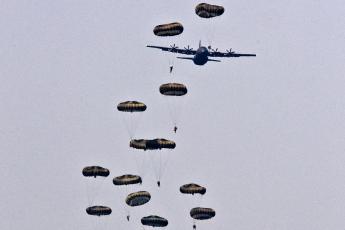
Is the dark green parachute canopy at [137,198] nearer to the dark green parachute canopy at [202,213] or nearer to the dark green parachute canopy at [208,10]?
the dark green parachute canopy at [202,213]

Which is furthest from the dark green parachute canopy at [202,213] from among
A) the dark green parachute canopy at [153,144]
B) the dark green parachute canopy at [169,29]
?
the dark green parachute canopy at [169,29]

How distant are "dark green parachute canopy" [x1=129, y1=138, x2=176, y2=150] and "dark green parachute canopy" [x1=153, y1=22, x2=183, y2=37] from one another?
591 inches

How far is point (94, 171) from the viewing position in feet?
347

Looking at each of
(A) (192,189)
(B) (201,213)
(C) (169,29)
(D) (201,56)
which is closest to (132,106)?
(C) (169,29)

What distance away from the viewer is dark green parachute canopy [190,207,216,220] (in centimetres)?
10556

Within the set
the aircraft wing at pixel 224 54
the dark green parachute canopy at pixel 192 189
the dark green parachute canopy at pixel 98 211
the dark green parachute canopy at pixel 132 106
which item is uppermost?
the aircraft wing at pixel 224 54

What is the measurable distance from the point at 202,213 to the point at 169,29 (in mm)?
26388

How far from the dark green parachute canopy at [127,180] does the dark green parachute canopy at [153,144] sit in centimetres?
419

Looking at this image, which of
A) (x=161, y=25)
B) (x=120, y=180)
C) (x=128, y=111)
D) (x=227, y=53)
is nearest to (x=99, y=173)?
(x=120, y=180)

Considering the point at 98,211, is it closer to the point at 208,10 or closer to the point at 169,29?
the point at 169,29

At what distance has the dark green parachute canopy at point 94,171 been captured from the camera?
346 feet

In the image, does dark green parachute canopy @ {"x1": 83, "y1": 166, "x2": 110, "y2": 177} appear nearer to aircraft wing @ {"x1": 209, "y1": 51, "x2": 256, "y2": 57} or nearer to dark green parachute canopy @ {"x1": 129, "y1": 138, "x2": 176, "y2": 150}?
dark green parachute canopy @ {"x1": 129, "y1": 138, "x2": 176, "y2": 150}

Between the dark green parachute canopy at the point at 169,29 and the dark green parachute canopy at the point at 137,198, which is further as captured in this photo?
the dark green parachute canopy at the point at 137,198

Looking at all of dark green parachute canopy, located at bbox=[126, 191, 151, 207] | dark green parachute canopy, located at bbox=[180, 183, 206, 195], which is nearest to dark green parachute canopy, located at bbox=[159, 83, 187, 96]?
dark green parachute canopy, located at bbox=[180, 183, 206, 195]
